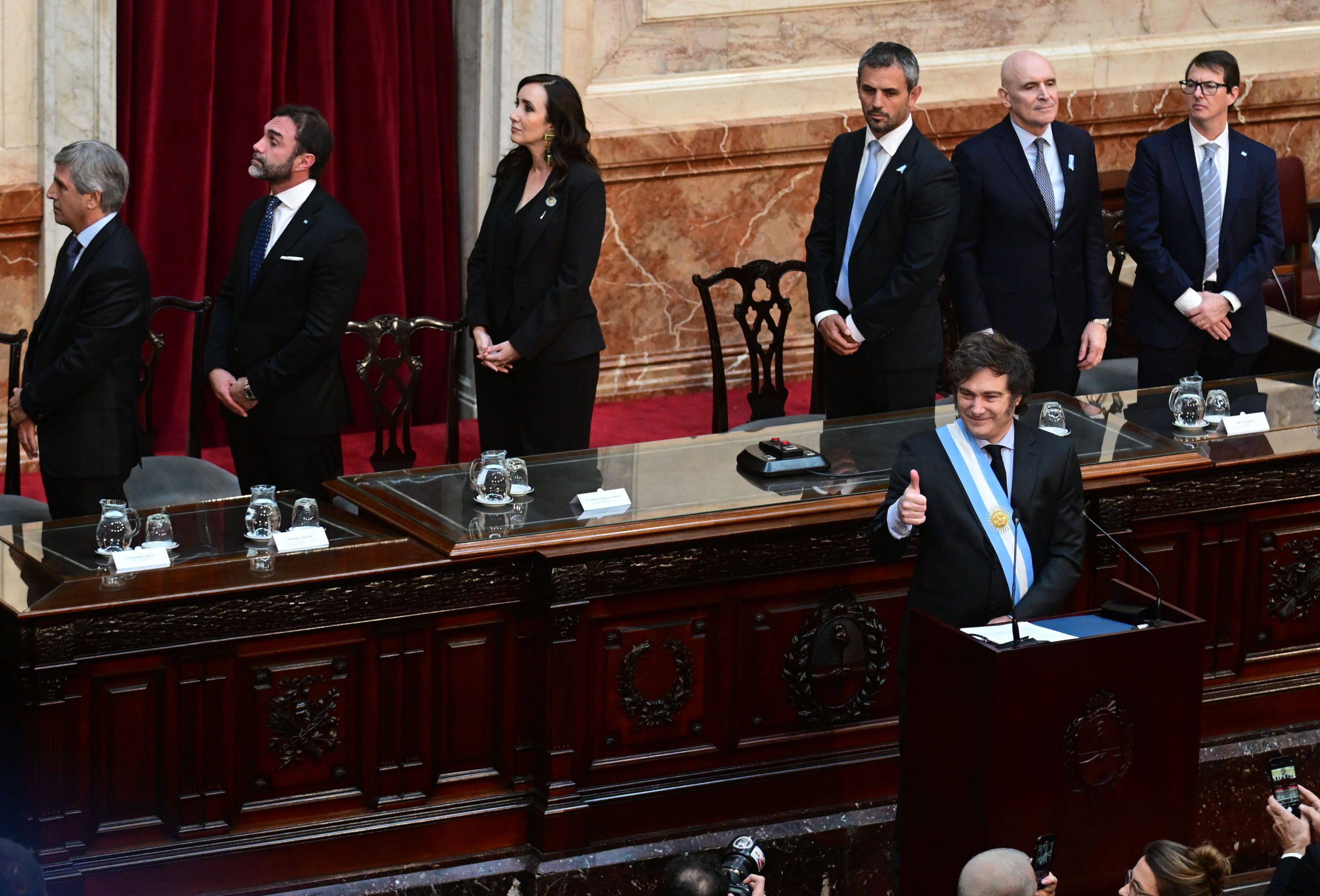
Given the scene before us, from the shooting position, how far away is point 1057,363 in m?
5.64

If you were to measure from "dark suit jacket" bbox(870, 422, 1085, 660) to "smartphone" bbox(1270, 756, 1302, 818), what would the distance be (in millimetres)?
589

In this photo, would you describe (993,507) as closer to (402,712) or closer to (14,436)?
(402,712)

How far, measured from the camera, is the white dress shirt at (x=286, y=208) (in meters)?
4.98

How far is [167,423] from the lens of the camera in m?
6.66

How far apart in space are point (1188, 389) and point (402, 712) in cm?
230

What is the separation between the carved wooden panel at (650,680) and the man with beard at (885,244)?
1388 millimetres

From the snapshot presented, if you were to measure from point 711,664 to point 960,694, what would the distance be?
70 cm

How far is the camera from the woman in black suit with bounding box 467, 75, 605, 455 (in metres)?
5.14

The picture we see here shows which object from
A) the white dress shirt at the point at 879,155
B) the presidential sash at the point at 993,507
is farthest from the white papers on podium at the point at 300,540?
the white dress shirt at the point at 879,155

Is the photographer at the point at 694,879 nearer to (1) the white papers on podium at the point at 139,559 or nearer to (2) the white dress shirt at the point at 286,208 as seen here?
(1) the white papers on podium at the point at 139,559

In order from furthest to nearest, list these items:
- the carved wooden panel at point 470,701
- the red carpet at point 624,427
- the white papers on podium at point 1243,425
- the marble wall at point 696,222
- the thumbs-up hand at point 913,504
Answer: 1. the marble wall at point 696,222
2. the red carpet at point 624,427
3. the white papers on podium at point 1243,425
4. the carved wooden panel at point 470,701
5. the thumbs-up hand at point 913,504

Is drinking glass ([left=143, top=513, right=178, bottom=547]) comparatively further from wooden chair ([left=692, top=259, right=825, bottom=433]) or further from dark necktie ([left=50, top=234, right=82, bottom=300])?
wooden chair ([left=692, top=259, right=825, bottom=433])

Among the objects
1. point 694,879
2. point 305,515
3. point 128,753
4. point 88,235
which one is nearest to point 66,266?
point 88,235

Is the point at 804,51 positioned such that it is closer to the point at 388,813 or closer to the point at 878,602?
the point at 878,602
